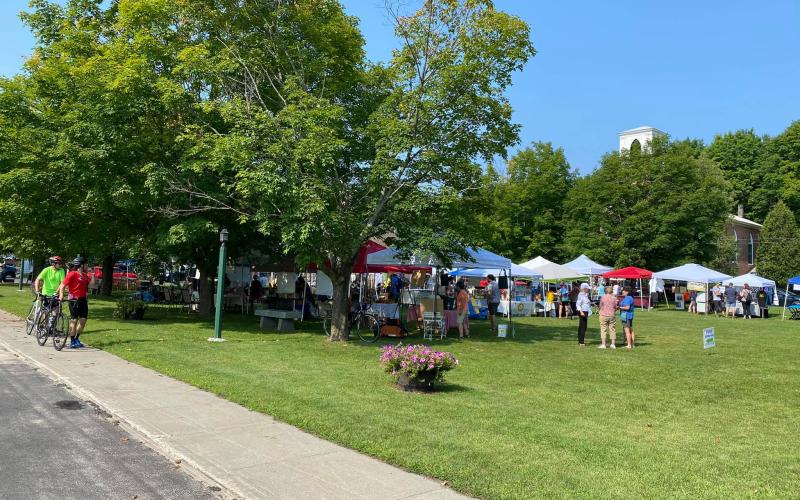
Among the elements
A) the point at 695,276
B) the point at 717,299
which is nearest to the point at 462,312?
the point at 695,276

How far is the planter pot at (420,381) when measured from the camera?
29.6 feet

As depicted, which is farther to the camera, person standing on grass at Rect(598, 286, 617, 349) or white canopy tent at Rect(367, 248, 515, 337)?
white canopy tent at Rect(367, 248, 515, 337)

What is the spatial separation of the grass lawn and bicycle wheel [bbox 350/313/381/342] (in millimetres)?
1251

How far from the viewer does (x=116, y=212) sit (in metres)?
19.6

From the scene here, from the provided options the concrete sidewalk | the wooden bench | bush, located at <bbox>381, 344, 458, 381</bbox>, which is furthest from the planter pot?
the wooden bench

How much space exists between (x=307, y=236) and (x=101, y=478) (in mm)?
9199

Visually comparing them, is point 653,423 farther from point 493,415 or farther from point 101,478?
point 101,478

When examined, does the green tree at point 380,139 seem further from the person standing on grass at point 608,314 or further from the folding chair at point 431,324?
the person standing on grass at point 608,314

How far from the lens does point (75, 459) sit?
18.5ft

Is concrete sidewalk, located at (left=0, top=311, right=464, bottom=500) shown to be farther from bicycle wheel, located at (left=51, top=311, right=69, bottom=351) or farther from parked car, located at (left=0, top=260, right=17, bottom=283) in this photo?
parked car, located at (left=0, top=260, right=17, bottom=283)

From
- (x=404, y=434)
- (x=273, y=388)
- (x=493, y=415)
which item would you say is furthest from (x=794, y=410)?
(x=273, y=388)

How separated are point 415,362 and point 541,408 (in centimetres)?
193

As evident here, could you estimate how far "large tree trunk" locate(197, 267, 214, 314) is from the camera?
77.0 ft

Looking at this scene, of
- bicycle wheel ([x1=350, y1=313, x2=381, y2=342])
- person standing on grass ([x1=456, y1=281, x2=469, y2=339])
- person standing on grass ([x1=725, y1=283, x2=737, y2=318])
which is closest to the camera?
bicycle wheel ([x1=350, y1=313, x2=381, y2=342])
